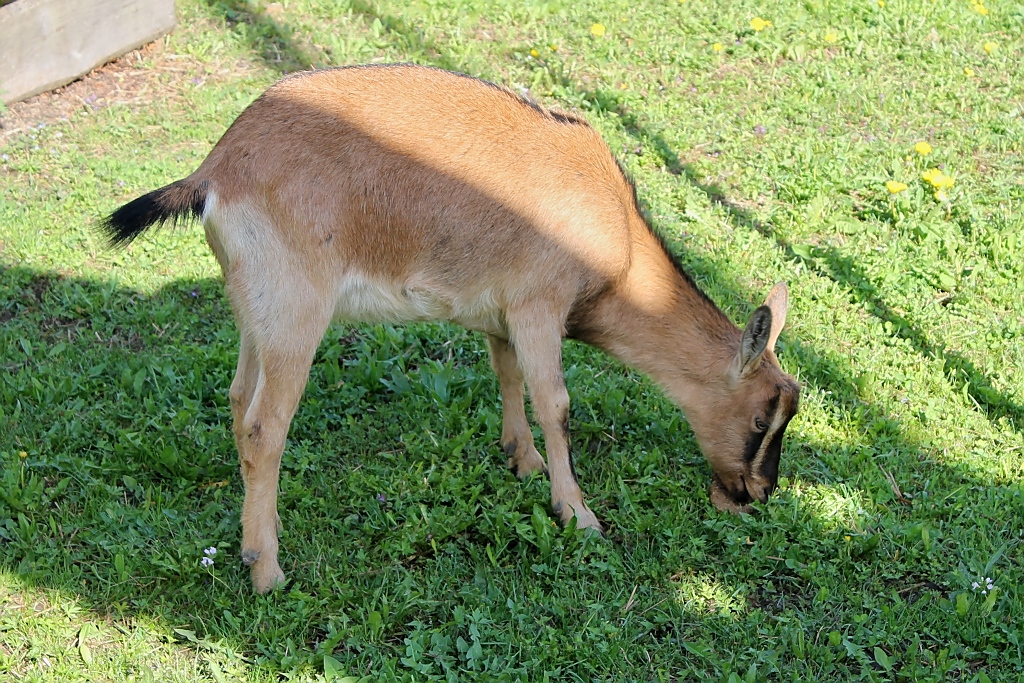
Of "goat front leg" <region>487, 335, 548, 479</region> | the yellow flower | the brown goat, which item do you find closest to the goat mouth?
the brown goat

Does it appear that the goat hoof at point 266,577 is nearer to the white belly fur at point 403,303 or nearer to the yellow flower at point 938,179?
the white belly fur at point 403,303

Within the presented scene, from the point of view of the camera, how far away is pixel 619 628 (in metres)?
3.80

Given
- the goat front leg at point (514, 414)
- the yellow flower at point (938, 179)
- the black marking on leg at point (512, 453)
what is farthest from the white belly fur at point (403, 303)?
the yellow flower at point (938, 179)

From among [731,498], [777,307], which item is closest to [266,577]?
[731,498]

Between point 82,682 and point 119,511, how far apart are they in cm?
86

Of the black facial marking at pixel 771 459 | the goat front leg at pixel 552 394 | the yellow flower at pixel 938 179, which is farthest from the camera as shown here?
the yellow flower at pixel 938 179

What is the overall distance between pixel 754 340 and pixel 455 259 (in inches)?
50.0

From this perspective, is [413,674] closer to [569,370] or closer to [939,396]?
[569,370]

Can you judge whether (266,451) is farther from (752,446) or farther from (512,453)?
(752,446)

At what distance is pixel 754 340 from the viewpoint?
165 inches

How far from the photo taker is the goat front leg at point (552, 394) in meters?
4.20

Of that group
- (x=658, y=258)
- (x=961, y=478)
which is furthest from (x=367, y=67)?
(x=961, y=478)

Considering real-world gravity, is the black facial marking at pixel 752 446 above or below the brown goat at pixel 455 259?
below

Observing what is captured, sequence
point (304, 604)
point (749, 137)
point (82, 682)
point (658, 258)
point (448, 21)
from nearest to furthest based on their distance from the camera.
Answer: point (82, 682)
point (304, 604)
point (658, 258)
point (749, 137)
point (448, 21)
